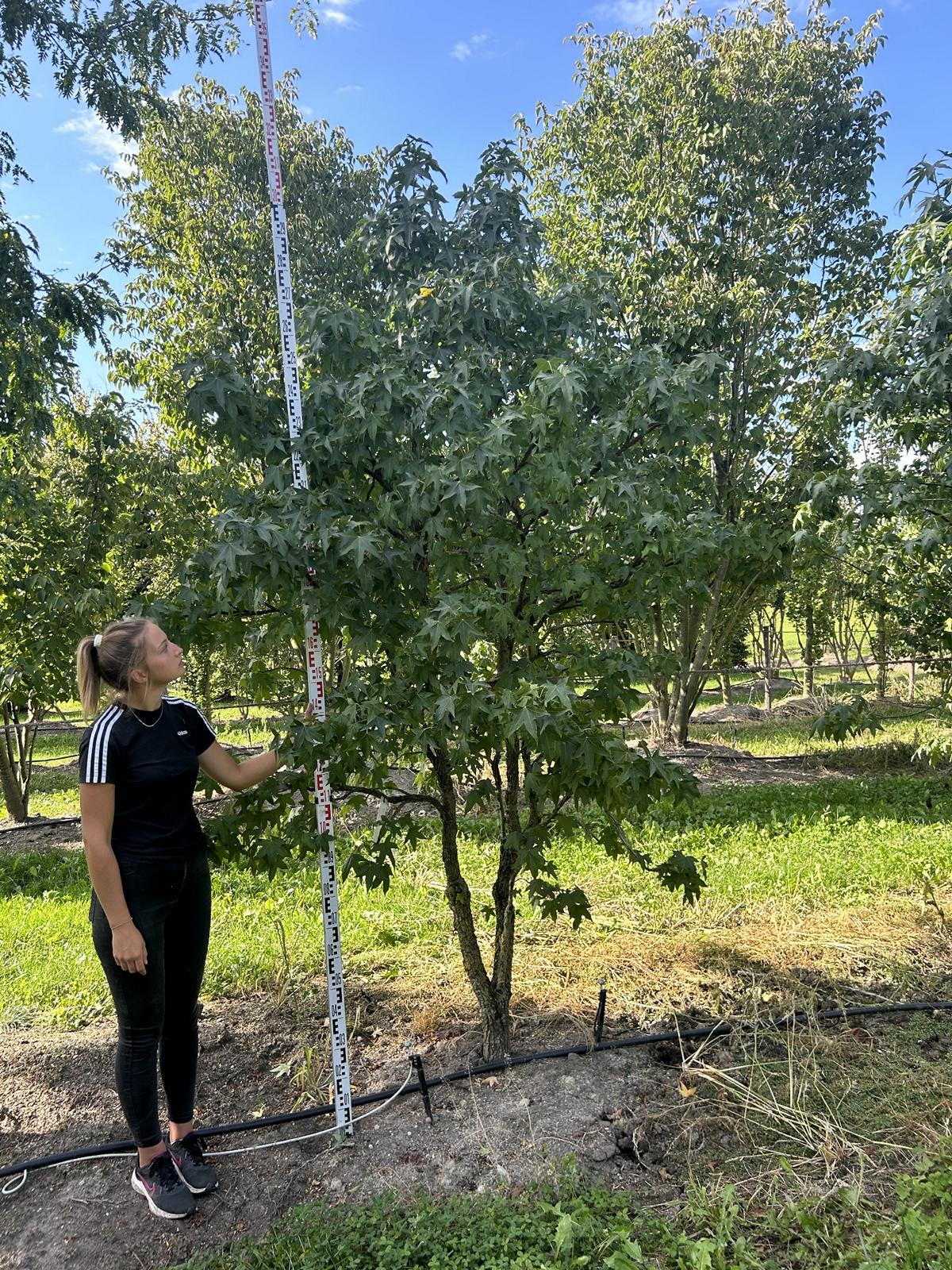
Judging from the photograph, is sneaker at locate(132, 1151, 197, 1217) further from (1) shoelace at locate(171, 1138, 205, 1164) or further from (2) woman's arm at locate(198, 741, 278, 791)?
(2) woman's arm at locate(198, 741, 278, 791)

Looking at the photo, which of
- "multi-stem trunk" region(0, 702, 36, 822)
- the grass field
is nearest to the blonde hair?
the grass field

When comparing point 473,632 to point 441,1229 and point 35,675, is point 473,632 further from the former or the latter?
point 35,675

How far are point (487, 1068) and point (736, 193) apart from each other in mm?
8263

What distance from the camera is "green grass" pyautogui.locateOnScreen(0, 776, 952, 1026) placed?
4.31 meters

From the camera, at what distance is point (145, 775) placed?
7.96ft

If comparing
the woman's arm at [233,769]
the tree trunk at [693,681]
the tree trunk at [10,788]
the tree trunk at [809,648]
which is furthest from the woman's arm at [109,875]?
the tree trunk at [809,648]

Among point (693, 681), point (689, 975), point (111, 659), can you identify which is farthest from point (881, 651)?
point (111, 659)

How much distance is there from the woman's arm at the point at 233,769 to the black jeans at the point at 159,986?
0.24 m

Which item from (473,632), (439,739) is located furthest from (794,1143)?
(473,632)

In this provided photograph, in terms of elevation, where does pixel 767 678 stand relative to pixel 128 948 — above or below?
above

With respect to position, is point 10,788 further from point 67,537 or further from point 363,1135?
point 363,1135

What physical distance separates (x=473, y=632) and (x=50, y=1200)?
86.8 inches

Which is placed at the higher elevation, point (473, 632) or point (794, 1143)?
point (473, 632)

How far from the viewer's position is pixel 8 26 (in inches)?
155
